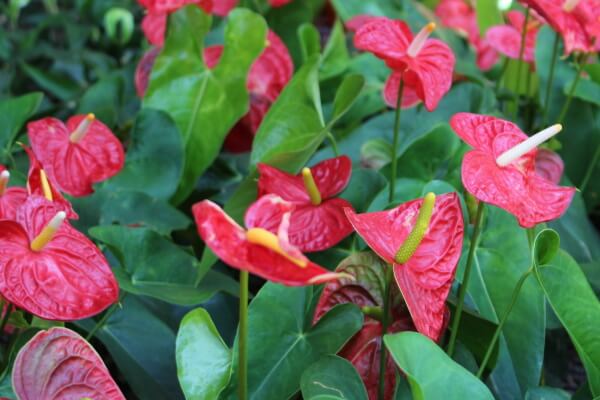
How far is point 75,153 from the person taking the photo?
857 mm

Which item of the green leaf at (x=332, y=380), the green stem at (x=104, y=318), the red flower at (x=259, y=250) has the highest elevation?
the red flower at (x=259, y=250)

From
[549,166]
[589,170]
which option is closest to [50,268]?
[549,166]

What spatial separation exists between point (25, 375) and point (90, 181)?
1.02 ft

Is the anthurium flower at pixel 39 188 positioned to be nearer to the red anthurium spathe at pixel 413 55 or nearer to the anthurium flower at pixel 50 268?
the anthurium flower at pixel 50 268

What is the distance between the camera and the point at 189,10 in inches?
42.7

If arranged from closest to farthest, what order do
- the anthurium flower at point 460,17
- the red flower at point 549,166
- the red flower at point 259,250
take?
1. the red flower at point 259,250
2. the red flower at point 549,166
3. the anthurium flower at point 460,17

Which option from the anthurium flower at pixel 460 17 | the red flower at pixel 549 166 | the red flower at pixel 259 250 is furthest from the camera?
the anthurium flower at pixel 460 17

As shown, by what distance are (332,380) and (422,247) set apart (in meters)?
0.12

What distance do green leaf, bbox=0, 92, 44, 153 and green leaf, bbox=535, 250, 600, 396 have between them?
692mm

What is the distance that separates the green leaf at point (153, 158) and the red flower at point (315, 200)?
22 cm

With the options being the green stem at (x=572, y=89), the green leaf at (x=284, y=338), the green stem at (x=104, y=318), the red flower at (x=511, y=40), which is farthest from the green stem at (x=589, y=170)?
the green stem at (x=104, y=318)

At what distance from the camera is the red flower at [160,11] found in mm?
1039

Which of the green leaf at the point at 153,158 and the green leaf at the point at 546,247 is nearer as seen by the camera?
the green leaf at the point at 546,247

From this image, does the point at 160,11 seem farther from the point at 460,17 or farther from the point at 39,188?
the point at 460,17
